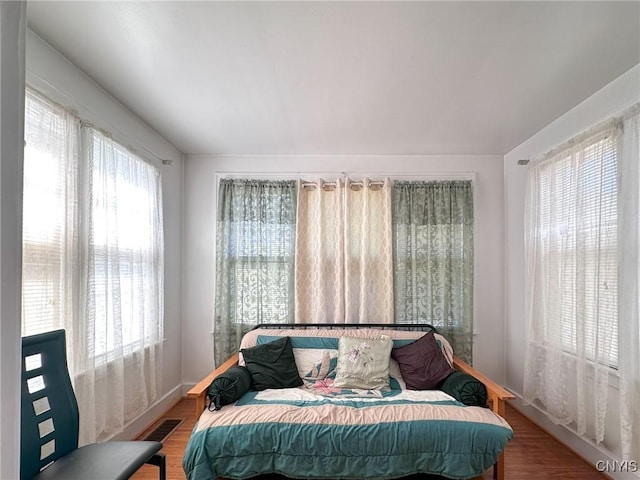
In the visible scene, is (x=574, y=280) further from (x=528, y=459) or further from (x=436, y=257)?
(x=528, y=459)

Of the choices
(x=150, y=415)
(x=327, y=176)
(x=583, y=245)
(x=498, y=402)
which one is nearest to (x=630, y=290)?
(x=583, y=245)

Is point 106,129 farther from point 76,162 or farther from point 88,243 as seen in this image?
point 88,243

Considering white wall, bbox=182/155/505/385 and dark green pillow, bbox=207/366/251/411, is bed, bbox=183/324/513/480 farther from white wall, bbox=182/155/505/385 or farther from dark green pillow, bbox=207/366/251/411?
white wall, bbox=182/155/505/385

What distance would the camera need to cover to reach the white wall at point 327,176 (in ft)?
11.5

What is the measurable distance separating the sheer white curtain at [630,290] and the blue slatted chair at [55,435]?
264 centimetres

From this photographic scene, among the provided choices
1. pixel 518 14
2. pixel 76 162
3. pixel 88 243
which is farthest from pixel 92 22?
pixel 518 14

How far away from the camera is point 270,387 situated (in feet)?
8.62

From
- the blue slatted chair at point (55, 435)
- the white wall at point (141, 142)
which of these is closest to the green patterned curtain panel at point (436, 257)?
the white wall at point (141, 142)

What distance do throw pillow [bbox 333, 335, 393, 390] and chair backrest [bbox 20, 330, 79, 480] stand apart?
1.81 m

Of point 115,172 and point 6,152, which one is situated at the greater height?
point 115,172

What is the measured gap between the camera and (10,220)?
47 centimetres

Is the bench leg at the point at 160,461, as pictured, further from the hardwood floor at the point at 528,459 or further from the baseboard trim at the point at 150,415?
the baseboard trim at the point at 150,415

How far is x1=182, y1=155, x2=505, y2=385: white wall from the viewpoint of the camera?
351cm

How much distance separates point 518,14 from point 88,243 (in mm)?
Result: 2754
